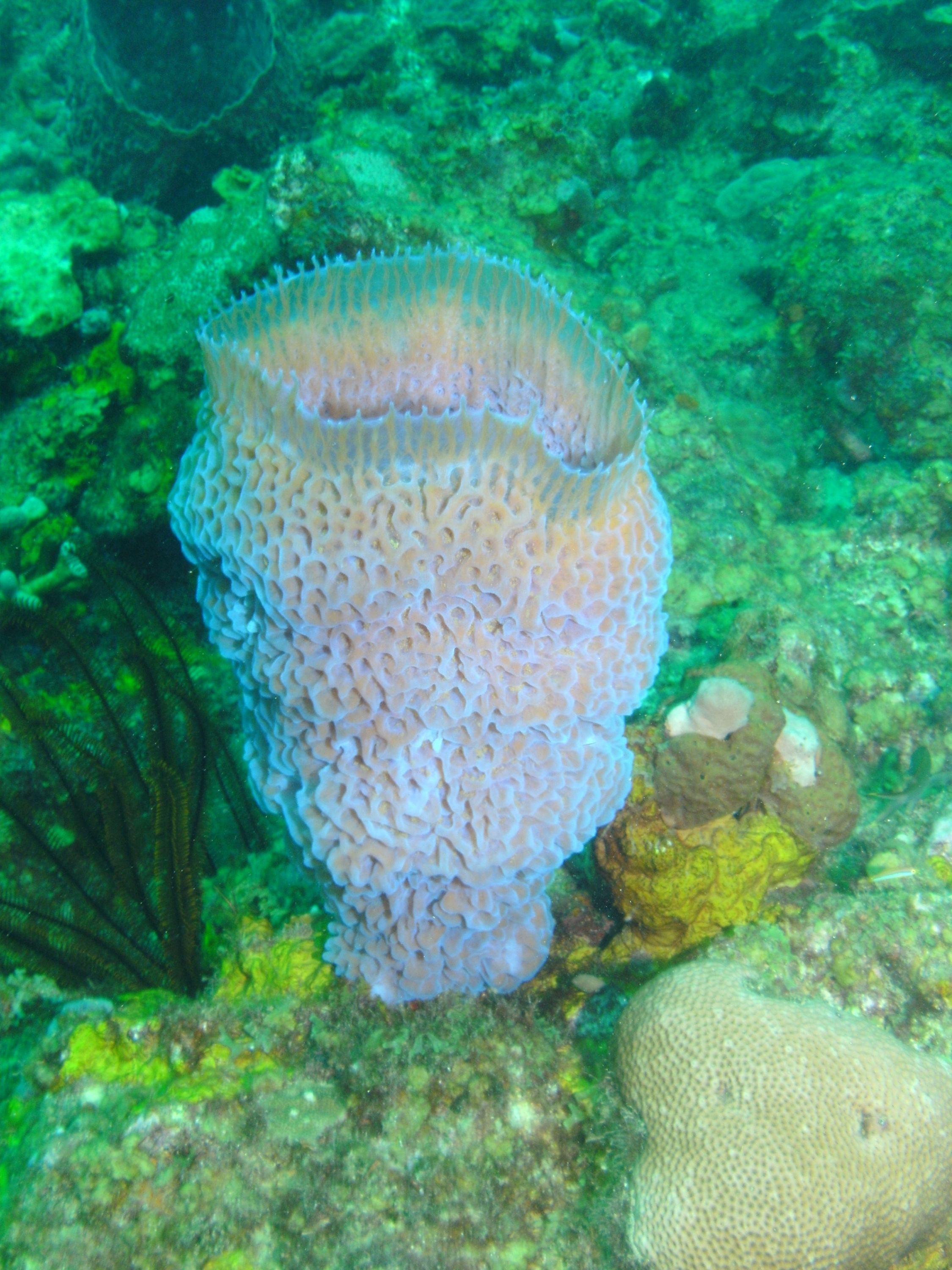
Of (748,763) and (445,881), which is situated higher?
(445,881)

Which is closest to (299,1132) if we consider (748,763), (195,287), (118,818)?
(118,818)

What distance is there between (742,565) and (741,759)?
1.77 metres

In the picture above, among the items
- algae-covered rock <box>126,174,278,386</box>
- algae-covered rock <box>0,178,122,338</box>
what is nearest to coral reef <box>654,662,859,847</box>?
algae-covered rock <box>126,174,278,386</box>

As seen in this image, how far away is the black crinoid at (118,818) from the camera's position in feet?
8.44

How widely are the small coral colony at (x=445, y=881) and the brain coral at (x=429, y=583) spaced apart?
0.01 m

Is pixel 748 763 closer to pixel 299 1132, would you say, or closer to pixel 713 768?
Answer: pixel 713 768

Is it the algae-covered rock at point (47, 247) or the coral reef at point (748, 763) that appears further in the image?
the algae-covered rock at point (47, 247)

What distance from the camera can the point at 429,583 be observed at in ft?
6.20

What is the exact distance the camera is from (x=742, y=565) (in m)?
4.34

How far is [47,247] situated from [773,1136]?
7.74 meters

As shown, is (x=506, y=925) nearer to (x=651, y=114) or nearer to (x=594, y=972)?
(x=594, y=972)

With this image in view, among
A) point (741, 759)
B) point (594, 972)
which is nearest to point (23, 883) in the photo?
point (594, 972)

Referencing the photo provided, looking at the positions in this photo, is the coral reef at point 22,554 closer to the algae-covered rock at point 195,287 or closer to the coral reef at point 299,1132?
the algae-covered rock at point 195,287

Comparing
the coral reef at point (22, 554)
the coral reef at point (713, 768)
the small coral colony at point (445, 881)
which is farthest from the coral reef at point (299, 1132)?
the coral reef at point (22, 554)
